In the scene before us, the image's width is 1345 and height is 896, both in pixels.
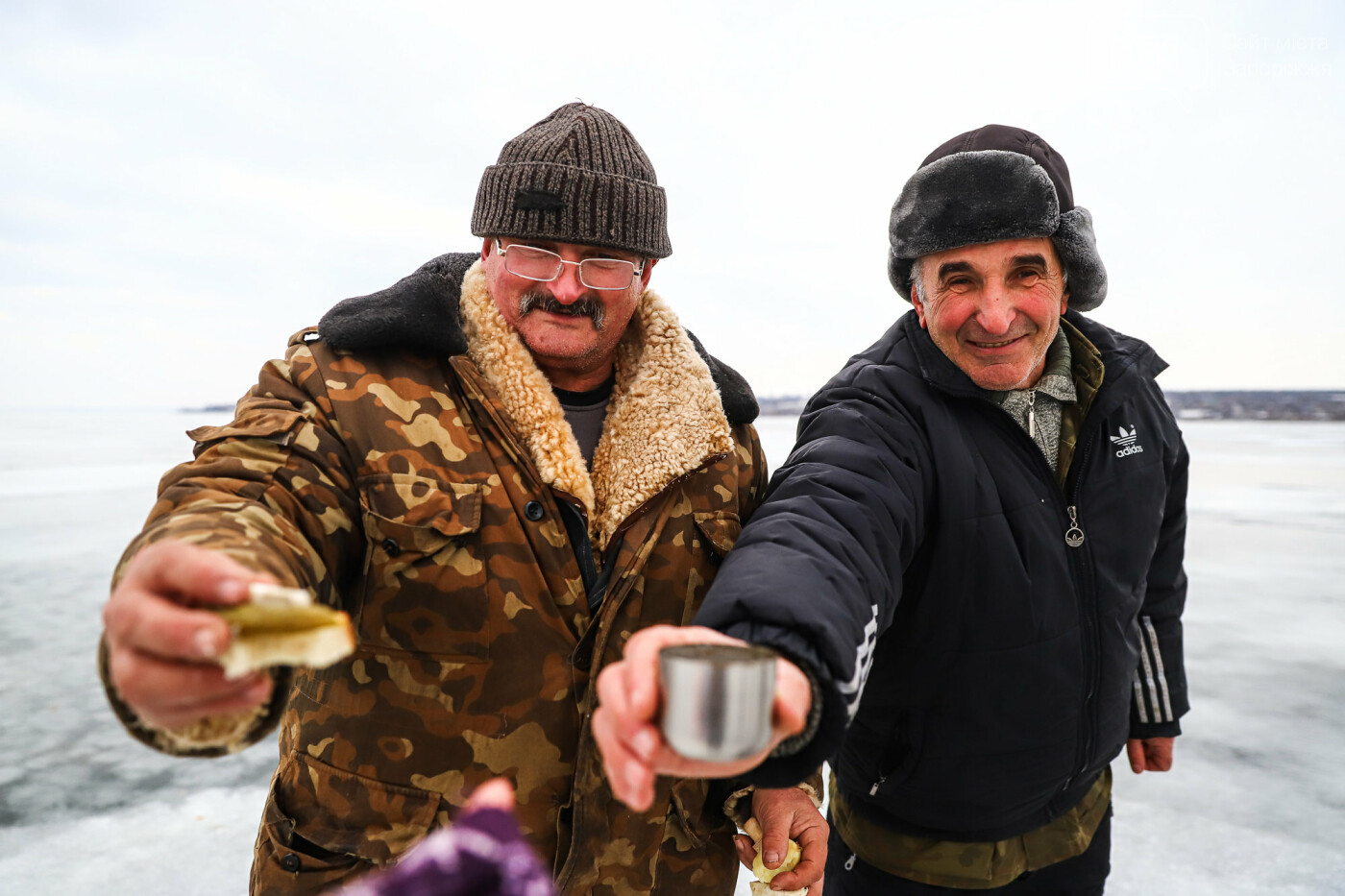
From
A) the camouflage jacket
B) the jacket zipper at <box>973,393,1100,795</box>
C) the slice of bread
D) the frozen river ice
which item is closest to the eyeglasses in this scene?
the camouflage jacket

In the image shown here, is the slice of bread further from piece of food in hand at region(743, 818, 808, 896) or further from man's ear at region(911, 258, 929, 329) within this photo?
man's ear at region(911, 258, 929, 329)

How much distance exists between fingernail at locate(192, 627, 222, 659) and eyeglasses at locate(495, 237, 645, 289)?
3.84 ft

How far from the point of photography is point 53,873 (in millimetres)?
2664

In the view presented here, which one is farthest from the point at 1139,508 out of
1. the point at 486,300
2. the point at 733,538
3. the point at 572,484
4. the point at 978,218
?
the point at 486,300

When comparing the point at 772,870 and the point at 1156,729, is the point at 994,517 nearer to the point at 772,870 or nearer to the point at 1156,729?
the point at 772,870

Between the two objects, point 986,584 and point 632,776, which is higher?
point 632,776

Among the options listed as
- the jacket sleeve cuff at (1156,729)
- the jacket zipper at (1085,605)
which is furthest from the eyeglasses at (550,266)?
the jacket sleeve cuff at (1156,729)

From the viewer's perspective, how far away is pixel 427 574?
148 centimetres

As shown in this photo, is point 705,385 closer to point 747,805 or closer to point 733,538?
point 733,538

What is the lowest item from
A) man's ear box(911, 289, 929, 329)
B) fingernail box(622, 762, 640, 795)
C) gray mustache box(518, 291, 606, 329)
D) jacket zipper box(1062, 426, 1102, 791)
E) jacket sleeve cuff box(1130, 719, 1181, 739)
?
jacket sleeve cuff box(1130, 719, 1181, 739)

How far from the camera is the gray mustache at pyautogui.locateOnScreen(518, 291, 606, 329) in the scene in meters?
1.73

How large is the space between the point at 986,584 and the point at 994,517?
0.48 feet

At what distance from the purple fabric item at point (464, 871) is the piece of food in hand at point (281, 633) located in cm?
20

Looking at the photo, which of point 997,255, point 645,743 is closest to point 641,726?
point 645,743
